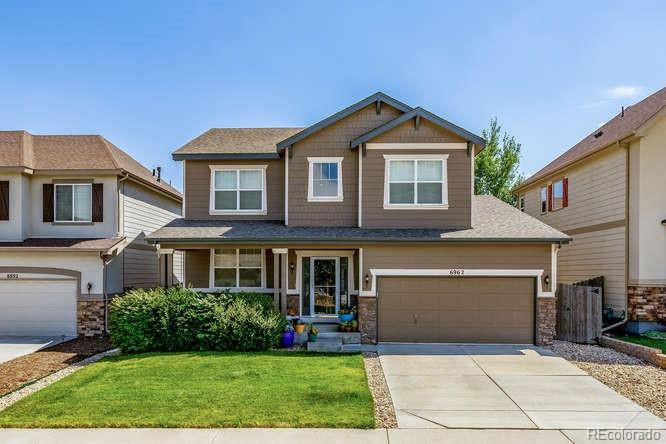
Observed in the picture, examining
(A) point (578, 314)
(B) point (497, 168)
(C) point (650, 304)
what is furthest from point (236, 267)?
(B) point (497, 168)

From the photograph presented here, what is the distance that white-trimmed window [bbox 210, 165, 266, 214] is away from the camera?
1482cm

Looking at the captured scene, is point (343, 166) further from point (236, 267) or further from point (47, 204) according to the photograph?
point (47, 204)

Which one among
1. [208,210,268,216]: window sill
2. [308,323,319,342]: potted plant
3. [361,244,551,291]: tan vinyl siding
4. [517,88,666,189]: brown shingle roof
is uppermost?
[517,88,666,189]: brown shingle roof

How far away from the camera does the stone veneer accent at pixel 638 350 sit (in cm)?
1004

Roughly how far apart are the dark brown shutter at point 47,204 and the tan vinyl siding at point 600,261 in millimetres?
18407

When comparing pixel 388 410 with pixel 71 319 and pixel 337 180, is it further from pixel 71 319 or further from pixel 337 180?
pixel 71 319

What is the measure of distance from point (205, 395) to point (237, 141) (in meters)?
9.89

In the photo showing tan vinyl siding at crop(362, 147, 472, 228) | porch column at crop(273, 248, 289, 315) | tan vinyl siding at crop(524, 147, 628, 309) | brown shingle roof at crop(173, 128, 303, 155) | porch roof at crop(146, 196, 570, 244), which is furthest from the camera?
brown shingle roof at crop(173, 128, 303, 155)

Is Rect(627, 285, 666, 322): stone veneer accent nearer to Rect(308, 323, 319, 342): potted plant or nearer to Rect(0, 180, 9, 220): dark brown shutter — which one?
Rect(308, 323, 319, 342): potted plant

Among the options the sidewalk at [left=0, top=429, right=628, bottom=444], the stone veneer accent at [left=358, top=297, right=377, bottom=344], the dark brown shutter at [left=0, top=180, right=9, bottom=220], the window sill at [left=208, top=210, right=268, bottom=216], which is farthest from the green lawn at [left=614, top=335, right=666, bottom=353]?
the dark brown shutter at [left=0, top=180, right=9, bottom=220]

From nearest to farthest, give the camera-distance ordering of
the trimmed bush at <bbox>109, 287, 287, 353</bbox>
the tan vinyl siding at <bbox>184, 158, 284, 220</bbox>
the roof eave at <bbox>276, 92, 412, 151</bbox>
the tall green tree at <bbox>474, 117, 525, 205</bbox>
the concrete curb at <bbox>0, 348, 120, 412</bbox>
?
the concrete curb at <bbox>0, 348, 120, 412</bbox> → the trimmed bush at <bbox>109, 287, 287, 353</bbox> → the roof eave at <bbox>276, 92, 412, 151</bbox> → the tan vinyl siding at <bbox>184, 158, 284, 220</bbox> → the tall green tree at <bbox>474, 117, 525, 205</bbox>

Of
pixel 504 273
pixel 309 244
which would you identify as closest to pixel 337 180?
pixel 309 244

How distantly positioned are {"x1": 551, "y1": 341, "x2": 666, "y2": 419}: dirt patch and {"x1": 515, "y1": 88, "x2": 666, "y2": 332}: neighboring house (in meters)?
2.85

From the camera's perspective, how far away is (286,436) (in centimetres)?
613
